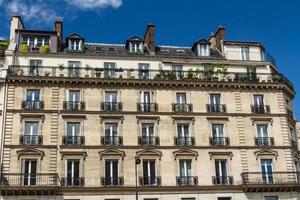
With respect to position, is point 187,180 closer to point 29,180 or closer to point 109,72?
point 109,72

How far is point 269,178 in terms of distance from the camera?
39.8 m

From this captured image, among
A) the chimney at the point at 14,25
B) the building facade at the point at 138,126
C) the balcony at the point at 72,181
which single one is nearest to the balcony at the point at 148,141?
the building facade at the point at 138,126

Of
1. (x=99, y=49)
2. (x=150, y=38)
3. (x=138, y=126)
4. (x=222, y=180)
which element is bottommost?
(x=222, y=180)

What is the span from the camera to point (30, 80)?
1553 inches

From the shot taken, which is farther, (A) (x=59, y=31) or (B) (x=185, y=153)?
(A) (x=59, y=31)

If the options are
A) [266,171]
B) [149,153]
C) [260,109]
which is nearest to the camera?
[149,153]

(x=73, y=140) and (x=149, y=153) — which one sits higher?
(x=73, y=140)

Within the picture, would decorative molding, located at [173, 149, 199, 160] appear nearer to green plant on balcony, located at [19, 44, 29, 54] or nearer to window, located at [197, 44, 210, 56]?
window, located at [197, 44, 210, 56]

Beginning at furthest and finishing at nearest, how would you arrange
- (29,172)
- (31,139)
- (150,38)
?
1. (150,38)
2. (31,139)
3. (29,172)

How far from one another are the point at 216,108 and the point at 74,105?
11.3 meters

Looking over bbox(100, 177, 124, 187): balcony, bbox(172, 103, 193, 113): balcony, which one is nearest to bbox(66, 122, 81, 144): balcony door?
bbox(100, 177, 124, 187): balcony

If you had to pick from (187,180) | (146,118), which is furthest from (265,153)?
(146,118)

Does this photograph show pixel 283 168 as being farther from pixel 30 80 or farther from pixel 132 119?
pixel 30 80

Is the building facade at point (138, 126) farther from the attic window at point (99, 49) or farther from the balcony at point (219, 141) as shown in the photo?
the attic window at point (99, 49)
